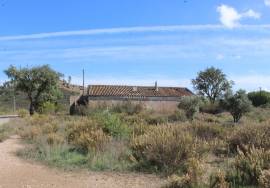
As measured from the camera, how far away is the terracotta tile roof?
208 ft

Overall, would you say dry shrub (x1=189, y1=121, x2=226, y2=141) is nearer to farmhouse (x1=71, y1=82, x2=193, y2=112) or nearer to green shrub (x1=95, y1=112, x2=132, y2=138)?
green shrub (x1=95, y1=112, x2=132, y2=138)

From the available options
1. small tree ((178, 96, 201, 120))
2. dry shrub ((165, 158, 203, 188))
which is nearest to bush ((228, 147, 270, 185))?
dry shrub ((165, 158, 203, 188))

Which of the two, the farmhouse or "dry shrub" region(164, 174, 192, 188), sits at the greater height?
the farmhouse

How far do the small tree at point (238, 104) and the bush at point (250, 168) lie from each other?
1247 inches

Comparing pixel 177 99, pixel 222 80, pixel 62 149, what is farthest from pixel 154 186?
pixel 222 80

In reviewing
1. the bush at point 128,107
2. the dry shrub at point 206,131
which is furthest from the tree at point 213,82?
the dry shrub at point 206,131

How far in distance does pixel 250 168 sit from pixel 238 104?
108ft

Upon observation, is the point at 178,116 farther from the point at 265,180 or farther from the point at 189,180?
the point at 265,180

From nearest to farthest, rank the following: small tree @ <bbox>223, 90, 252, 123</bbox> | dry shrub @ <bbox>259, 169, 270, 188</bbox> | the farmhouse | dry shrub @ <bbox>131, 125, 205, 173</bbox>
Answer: dry shrub @ <bbox>259, 169, 270, 188</bbox>, dry shrub @ <bbox>131, 125, 205, 173</bbox>, small tree @ <bbox>223, 90, 252, 123</bbox>, the farmhouse

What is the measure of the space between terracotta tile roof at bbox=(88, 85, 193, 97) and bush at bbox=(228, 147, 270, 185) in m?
52.6

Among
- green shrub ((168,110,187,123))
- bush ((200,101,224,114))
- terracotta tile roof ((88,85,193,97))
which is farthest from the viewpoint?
terracotta tile roof ((88,85,193,97))

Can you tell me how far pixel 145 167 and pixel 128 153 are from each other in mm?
1513

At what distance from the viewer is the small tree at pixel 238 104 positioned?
1618 inches

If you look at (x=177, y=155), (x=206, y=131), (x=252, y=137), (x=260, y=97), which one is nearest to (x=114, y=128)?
(x=206, y=131)
